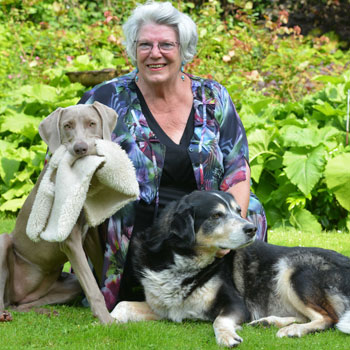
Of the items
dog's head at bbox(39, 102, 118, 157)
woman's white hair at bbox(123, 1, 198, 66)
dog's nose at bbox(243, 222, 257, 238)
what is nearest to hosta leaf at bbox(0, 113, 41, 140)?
woman's white hair at bbox(123, 1, 198, 66)

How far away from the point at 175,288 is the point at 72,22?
1006 cm

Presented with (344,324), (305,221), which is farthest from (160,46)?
(305,221)

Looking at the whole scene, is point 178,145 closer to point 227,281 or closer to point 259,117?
point 227,281

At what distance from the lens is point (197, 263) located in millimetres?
4219

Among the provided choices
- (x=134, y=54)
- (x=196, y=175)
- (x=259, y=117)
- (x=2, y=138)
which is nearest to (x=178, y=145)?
(x=196, y=175)

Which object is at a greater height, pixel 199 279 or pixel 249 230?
pixel 249 230

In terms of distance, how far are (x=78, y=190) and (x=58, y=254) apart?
0.77m

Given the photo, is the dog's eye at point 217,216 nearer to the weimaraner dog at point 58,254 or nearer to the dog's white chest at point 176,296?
the dog's white chest at point 176,296

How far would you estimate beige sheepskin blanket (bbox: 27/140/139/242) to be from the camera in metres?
3.86

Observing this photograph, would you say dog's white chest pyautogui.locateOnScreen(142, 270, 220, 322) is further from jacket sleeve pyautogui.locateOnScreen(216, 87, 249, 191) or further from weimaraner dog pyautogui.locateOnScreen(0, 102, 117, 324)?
jacket sleeve pyautogui.locateOnScreen(216, 87, 249, 191)

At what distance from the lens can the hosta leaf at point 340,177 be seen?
6.86 meters

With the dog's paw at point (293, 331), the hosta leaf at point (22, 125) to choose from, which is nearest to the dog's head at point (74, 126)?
the dog's paw at point (293, 331)

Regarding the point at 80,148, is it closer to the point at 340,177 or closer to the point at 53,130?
the point at 53,130

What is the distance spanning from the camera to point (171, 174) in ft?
15.9
